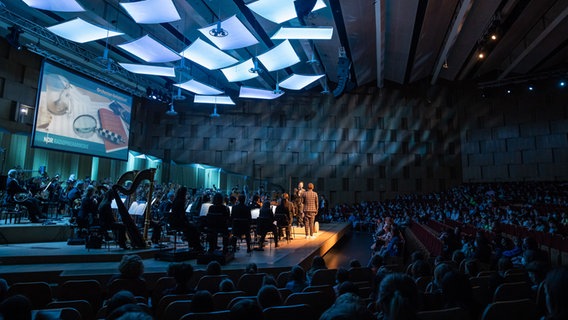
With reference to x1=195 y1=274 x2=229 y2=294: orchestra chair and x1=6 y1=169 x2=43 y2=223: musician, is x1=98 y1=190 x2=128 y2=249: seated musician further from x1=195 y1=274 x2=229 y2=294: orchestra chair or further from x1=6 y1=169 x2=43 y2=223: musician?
x1=195 y1=274 x2=229 y2=294: orchestra chair

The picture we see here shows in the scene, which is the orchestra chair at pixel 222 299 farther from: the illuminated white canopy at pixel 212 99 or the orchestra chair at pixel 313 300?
the illuminated white canopy at pixel 212 99

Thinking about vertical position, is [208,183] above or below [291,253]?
above

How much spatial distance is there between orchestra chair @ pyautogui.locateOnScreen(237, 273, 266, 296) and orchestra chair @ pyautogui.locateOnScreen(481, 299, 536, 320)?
202 cm

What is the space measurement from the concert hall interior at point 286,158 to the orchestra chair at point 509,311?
0.02 m

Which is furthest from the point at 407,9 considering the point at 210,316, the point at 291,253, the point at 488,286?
the point at 210,316

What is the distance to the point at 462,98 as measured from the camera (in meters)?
19.0

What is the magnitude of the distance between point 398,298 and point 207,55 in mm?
9117

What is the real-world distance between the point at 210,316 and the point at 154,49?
8.55 meters

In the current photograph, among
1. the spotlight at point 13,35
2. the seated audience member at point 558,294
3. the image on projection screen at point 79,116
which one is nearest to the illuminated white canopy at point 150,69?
the image on projection screen at point 79,116

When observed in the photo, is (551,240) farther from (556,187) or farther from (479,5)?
(556,187)

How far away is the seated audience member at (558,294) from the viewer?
146 cm

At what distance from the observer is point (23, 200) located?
7781 mm

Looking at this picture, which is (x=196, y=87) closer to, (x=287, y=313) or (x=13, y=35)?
(x=13, y=35)

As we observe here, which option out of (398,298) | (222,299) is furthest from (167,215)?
(398,298)
